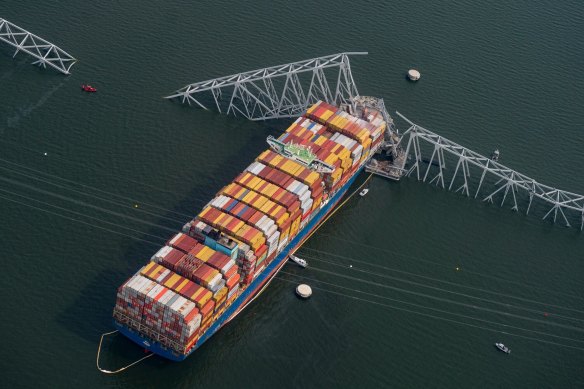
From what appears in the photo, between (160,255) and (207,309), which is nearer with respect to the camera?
(207,309)

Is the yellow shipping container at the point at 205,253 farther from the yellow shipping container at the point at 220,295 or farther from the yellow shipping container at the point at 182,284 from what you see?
the yellow shipping container at the point at 220,295

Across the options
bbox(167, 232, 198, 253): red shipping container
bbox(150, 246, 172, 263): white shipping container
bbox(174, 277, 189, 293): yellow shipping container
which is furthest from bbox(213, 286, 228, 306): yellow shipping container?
bbox(150, 246, 172, 263): white shipping container

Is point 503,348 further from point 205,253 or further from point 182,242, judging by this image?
point 182,242

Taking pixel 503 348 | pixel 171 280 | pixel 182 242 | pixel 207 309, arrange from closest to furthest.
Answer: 1. pixel 207 309
2. pixel 171 280
3. pixel 182 242
4. pixel 503 348

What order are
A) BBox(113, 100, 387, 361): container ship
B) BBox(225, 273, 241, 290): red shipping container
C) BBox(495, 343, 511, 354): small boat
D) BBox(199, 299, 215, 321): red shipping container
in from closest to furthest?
BBox(113, 100, 387, 361): container ship, BBox(199, 299, 215, 321): red shipping container, BBox(225, 273, 241, 290): red shipping container, BBox(495, 343, 511, 354): small boat

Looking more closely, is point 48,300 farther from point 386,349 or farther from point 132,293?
point 386,349

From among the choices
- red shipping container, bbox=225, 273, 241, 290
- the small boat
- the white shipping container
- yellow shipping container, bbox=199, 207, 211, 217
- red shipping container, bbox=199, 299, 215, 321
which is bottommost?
red shipping container, bbox=199, 299, 215, 321

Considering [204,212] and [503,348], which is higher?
[503,348]

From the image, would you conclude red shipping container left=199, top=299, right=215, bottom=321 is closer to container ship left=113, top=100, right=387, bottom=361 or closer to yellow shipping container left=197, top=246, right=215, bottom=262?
container ship left=113, top=100, right=387, bottom=361

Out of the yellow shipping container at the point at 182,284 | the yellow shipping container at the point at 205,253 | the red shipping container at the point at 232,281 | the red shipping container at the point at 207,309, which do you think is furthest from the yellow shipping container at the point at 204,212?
the red shipping container at the point at 207,309

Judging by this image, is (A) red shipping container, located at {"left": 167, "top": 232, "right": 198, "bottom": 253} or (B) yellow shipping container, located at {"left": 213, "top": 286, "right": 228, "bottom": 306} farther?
(A) red shipping container, located at {"left": 167, "top": 232, "right": 198, "bottom": 253}

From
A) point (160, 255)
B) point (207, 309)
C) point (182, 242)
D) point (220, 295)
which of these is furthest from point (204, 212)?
point (207, 309)
